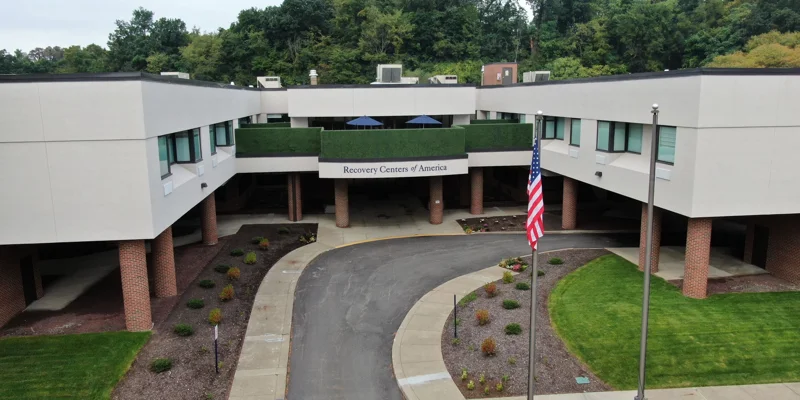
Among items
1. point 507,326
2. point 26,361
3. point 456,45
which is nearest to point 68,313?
point 26,361

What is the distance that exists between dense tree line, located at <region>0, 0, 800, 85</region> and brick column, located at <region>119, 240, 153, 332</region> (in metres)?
63.9

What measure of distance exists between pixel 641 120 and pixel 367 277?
47.8 feet

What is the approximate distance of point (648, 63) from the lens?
3524 inches

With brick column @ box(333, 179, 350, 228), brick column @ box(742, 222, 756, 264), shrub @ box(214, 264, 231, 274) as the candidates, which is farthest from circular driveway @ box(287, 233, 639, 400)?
brick column @ box(742, 222, 756, 264)

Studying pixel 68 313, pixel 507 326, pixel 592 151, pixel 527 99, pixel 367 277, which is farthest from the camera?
pixel 527 99

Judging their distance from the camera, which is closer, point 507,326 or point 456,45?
point 507,326

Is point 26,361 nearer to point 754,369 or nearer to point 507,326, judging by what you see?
point 507,326

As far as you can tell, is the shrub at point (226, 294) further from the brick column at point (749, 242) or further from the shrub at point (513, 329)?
the brick column at point (749, 242)

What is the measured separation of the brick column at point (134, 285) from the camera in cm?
2094

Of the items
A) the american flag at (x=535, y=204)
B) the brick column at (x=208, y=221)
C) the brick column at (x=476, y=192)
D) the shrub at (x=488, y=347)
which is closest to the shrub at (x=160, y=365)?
the shrub at (x=488, y=347)

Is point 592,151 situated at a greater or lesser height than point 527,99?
lesser

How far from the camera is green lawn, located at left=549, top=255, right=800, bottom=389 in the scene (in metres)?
18.6

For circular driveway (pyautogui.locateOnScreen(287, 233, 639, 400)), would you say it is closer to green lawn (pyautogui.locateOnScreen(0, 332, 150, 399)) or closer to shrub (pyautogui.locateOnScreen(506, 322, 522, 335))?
shrub (pyautogui.locateOnScreen(506, 322, 522, 335))

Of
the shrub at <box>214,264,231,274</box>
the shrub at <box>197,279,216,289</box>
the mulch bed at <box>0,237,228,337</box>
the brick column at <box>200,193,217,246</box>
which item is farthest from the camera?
the brick column at <box>200,193,217,246</box>
